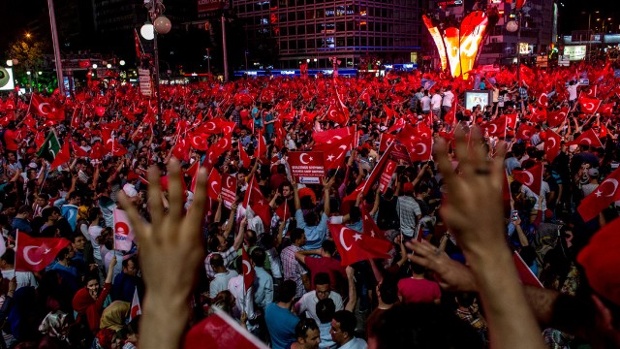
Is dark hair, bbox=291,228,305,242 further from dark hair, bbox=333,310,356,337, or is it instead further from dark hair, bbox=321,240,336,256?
dark hair, bbox=333,310,356,337

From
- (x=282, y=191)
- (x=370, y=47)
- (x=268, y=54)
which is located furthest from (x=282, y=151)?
(x=370, y=47)

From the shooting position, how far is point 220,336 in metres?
1.92

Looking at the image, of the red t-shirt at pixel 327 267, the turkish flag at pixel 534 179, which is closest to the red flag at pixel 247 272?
the red t-shirt at pixel 327 267

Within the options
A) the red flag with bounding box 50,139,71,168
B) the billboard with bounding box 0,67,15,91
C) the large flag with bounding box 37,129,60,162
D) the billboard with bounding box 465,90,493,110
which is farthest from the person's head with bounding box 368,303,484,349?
the billboard with bounding box 0,67,15,91

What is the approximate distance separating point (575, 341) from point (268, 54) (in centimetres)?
9003

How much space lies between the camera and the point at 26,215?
309 inches

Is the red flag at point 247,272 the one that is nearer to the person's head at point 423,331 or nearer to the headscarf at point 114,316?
the headscarf at point 114,316

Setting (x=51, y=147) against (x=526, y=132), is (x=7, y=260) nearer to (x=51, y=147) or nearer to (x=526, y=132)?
(x=51, y=147)

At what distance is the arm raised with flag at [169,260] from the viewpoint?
136 cm

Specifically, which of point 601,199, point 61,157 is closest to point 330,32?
point 61,157

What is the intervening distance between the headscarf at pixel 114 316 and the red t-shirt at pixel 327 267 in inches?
78.7

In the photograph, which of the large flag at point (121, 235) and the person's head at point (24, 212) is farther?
the person's head at point (24, 212)

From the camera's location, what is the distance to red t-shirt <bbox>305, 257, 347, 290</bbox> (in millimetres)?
6051

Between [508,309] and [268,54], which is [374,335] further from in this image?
[268,54]
